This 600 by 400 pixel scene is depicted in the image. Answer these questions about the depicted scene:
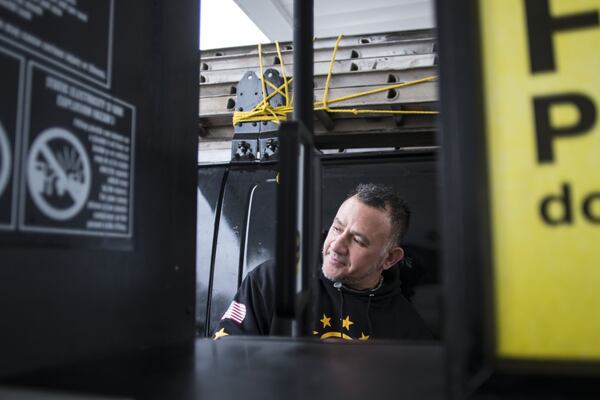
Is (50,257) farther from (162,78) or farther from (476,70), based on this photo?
(476,70)

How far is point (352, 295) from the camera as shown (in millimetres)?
2178

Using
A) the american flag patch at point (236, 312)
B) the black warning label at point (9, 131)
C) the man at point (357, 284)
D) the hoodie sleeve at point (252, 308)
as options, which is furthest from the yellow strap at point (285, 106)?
the black warning label at point (9, 131)

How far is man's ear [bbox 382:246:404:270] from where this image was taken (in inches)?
88.0

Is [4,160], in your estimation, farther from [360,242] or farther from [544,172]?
[360,242]

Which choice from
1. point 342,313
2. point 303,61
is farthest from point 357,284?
point 303,61

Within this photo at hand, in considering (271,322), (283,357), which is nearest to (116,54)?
(283,357)

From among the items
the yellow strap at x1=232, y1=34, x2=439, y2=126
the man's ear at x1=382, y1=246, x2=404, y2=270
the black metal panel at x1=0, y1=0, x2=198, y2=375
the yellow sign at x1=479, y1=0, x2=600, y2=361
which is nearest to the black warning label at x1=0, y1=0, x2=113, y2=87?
the black metal panel at x1=0, y1=0, x2=198, y2=375

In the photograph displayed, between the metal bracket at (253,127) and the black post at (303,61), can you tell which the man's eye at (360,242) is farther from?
the black post at (303,61)

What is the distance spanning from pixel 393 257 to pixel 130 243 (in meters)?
1.78

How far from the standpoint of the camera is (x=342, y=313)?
2123mm

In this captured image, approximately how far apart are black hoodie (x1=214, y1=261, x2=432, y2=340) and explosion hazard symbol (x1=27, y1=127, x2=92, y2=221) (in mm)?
1587

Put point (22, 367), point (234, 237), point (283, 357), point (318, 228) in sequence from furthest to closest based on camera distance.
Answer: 1. point (234, 237)
2. point (318, 228)
3. point (283, 357)
4. point (22, 367)

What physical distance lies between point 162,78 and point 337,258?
1.61 m

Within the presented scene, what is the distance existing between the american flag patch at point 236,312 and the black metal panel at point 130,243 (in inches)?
54.3
